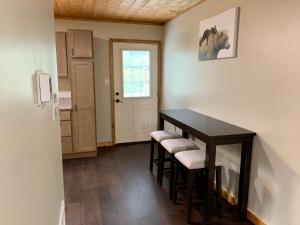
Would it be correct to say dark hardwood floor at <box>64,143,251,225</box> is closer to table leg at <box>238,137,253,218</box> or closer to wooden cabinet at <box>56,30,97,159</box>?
table leg at <box>238,137,253,218</box>

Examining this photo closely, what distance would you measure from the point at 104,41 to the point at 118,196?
110 inches

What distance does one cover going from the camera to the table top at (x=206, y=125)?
216cm

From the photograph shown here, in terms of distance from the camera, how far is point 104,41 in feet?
13.9

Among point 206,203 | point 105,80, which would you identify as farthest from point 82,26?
point 206,203

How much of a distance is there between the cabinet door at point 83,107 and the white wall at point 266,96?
1939mm

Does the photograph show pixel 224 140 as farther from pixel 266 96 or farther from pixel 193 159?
pixel 266 96

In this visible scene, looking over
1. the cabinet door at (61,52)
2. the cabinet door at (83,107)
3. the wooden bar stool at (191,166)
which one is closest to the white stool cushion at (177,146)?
the wooden bar stool at (191,166)

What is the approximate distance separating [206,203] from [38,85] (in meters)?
1.84

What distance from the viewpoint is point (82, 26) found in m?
4.09

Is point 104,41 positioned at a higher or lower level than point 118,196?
higher

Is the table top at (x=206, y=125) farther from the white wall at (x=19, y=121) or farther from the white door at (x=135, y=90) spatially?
the white wall at (x=19, y=121)

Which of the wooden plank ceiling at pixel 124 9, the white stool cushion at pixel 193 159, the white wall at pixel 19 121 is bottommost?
the white stool cushion at pixel 193 159

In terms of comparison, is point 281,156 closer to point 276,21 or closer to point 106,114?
point 276,21

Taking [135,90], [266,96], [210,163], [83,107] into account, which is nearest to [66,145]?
[83,107]
